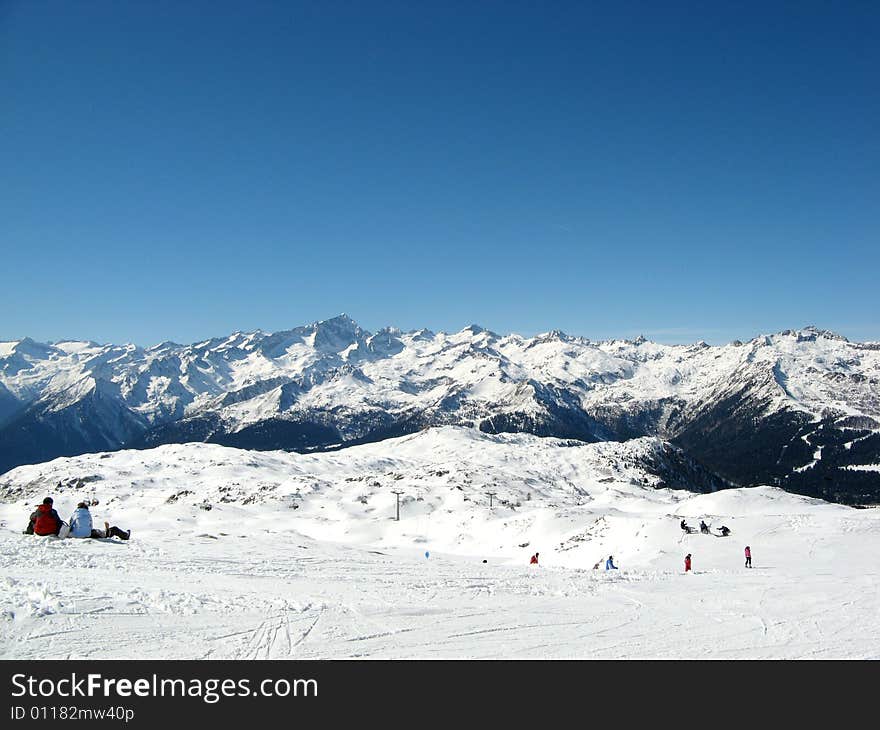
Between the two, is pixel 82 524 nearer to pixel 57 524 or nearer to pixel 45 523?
pixel 57 524

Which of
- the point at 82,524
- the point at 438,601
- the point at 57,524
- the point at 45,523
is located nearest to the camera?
the point at 438,601

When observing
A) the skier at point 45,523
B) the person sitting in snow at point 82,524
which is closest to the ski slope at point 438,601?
the skier at point 45,523

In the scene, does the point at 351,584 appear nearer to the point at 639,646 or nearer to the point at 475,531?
the point at 639,646

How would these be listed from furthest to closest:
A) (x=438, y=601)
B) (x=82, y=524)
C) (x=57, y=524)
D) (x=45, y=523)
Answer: (x=82, y=524), (x=57, y=524), (x=45, y=523), (x=438, y=601)

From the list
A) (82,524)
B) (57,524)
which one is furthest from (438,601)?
(57,524)

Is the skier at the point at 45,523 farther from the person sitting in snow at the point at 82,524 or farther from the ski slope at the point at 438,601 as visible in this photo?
the ski slope at the point at 438,601

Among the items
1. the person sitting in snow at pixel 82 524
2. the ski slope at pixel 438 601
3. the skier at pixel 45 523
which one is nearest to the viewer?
the ski slope at pixel 438 601

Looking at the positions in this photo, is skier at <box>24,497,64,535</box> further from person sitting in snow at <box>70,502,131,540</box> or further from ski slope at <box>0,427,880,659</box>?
ski slope at <box>0,427,880,659</box>

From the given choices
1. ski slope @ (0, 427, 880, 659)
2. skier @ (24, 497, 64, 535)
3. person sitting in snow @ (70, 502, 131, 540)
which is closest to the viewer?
ski slope @ (0, 427, 880, 659)

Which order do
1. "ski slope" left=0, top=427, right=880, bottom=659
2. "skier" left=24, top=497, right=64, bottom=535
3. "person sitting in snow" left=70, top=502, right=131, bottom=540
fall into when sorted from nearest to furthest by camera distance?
"ski slope" left=0, top=427, right=880, bottom=659
"skier" left=24, top=497, right=64, bottom=535
"person sitting in snow" left=70, top=502, right=131, bottom=540

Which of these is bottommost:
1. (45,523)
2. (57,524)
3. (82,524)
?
(82,524)

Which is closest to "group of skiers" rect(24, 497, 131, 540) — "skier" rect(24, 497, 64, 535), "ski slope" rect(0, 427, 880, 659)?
"skier" rect(24, 497, 64, 535)

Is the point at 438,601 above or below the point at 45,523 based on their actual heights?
below
